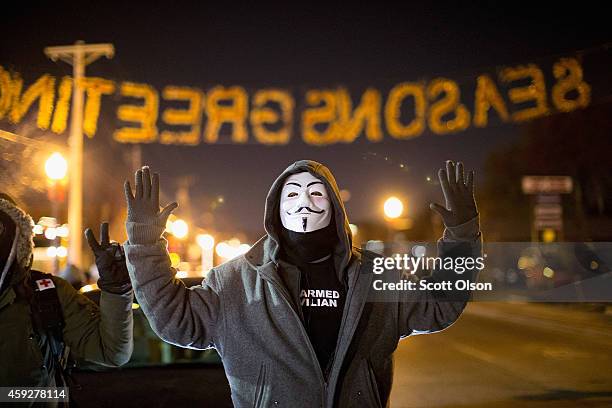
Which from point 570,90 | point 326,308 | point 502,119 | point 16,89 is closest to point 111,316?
point 326,308

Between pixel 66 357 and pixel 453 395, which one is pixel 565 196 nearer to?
pixel 453 395

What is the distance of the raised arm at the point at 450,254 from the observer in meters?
2.82

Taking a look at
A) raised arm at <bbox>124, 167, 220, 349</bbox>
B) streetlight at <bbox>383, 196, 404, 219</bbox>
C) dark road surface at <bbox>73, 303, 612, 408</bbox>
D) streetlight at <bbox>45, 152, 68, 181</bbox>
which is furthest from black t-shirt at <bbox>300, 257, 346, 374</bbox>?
streetlight at <bbox>383, 196, 404, 219</bbox>

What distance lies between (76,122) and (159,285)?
1259 cm

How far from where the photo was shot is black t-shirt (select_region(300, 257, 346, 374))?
270cm

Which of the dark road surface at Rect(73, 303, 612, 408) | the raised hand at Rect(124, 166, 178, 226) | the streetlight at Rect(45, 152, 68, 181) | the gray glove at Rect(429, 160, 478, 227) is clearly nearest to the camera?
the raised hand at Rect(124, 166, 178, 226)

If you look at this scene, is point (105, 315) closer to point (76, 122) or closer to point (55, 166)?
point (55, 166)

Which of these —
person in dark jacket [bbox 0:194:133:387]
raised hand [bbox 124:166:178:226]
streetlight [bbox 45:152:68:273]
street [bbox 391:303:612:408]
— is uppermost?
streetlight [bbox 45:152:68:273]

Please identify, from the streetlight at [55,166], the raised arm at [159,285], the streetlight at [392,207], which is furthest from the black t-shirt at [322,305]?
the streetlight at [392,207]

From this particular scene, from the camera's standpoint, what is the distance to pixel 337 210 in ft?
9.84

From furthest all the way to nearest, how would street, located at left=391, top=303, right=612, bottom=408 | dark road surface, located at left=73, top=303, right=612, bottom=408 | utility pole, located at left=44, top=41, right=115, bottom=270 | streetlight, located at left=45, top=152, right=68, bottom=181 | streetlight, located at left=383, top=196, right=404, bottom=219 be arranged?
streetlight, located at left=383, top=196, right=404, bottom=219 < utility pole, located at left=44, top=41, right=115, bottom=270 < streetlight, located at left=45, top=152, right=68, bottom=181 < street, located at left=391, top=303, right=612, bottom=408 < dark road surface, located at left=73, top=303, right=612, bottom=408
